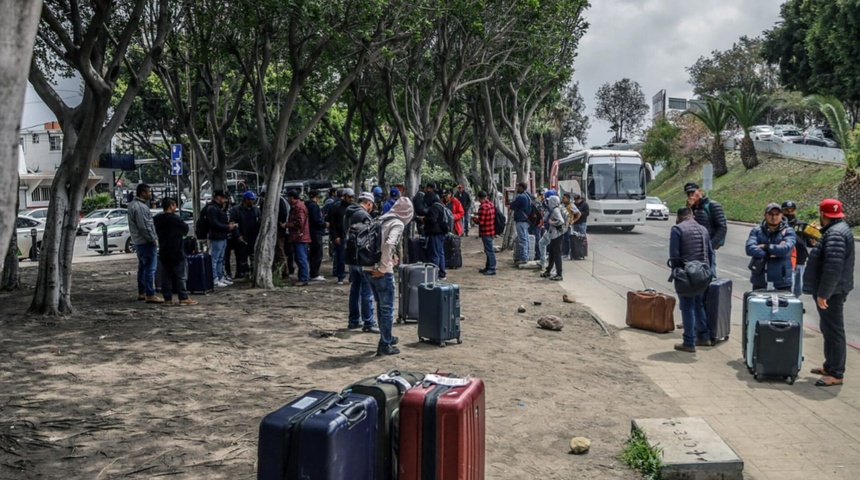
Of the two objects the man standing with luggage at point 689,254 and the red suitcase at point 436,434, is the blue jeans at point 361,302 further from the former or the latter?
the red suitcase at point 436,434

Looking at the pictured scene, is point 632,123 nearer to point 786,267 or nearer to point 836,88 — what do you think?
point 836,88

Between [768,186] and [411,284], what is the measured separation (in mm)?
35701

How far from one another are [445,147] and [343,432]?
3341cm

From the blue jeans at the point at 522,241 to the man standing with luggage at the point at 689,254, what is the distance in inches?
324

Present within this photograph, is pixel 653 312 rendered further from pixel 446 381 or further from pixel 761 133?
pixel 761 133

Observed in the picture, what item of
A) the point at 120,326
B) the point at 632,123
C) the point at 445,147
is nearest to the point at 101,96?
the point at 120,326

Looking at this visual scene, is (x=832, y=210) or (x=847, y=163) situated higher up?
(x=847, y=163)

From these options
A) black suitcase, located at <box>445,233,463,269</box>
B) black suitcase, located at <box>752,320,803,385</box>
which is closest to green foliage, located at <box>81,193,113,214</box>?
black suitcase, located at <box>445,233,463,269</box>

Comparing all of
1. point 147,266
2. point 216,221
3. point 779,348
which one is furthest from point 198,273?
point 779,348

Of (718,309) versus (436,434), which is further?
(718,309)

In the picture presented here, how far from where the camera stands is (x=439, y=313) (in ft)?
30.2

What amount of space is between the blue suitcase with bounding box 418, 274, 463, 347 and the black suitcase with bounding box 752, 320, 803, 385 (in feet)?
10.8

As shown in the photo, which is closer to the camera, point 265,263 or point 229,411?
point 229,411

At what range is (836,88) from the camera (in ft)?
131
